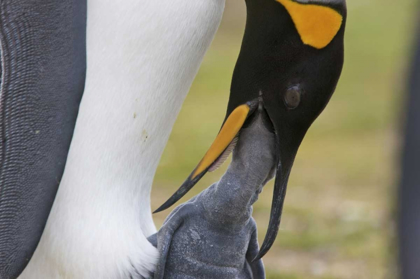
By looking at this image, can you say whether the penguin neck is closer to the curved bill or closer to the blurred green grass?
the curved bill

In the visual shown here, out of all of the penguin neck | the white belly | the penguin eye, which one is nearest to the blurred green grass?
the penguin eye

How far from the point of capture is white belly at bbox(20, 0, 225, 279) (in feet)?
5.83

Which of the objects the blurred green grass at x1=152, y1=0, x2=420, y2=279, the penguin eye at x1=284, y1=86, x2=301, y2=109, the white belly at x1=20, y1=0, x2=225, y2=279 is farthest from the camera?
the blurred green grass at x1=152, y1=0, x2=420, y2=279

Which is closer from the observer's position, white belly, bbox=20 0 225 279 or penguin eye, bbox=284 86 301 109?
penguin eye, bbox=284 86 301 109

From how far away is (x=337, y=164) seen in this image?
5.52 m

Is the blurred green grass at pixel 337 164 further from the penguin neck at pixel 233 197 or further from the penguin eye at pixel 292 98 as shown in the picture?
the penguin neck at pixel 233 197

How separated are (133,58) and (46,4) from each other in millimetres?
233

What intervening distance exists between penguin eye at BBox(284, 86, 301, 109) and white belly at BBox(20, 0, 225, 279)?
0.87 ft

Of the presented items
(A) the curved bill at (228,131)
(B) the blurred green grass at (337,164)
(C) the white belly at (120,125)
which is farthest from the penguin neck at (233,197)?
(B) the blurred green grass at (337,164)

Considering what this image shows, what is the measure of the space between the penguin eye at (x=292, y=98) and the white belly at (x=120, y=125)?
0.27 metres

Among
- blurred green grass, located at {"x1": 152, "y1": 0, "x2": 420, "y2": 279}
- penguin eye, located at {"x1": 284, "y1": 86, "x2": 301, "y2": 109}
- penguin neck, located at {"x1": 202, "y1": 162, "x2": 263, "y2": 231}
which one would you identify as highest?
penguin eye, located at {"x1": 284, "y1": 86, "x2": 301, "y2": 109}

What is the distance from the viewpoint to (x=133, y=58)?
5.87ft

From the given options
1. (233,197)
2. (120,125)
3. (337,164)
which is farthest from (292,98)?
(337,164)

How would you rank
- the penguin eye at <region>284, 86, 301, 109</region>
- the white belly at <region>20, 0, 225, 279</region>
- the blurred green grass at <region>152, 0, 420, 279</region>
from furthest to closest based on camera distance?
1. the blurred green grass at <region>152, 0, 420, 279</region>
2. the white belly at <region>20, 0, 225, 279</region>
3. the penguin eye at <region>284, 86, 301, 109</region>
